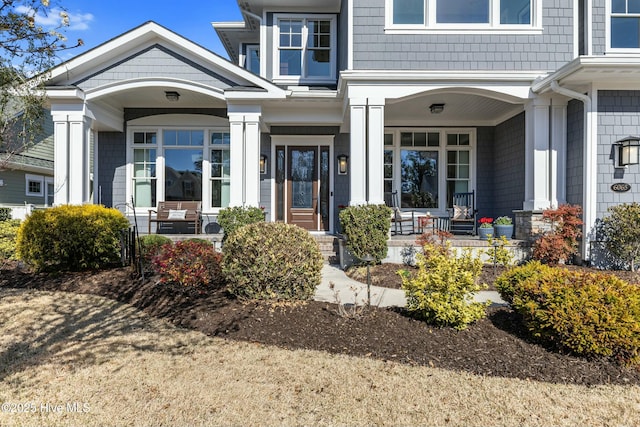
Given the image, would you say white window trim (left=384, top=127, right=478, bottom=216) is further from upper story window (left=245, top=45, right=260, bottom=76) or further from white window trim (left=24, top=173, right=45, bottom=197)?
white window trim (left=24, top=173, right=45, bottom=197)

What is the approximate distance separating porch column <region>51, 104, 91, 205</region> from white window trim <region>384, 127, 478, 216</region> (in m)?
7.06

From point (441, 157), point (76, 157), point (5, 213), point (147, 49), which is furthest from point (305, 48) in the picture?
point (5, 213)

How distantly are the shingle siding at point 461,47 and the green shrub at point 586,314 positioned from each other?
538cm

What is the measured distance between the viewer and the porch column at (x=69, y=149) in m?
7.84

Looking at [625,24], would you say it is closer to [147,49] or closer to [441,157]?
Answer: [441,157]

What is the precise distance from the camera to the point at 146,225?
943 centimetres

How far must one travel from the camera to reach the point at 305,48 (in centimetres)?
953

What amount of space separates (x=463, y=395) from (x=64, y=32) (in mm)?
4902

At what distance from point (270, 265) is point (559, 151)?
6210 mm

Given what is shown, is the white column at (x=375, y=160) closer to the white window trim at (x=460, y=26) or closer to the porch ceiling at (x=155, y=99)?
the white window trim at (x=460, y=26)

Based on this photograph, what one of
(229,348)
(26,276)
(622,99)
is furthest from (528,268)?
(26,276)


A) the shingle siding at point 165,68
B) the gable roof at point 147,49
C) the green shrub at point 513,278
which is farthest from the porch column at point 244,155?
the green shrub at point 513,278

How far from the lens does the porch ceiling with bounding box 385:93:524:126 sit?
8102 millimetres

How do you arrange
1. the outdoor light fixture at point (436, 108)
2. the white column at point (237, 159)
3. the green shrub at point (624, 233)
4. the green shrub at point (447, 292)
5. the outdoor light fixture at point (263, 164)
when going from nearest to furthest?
1. the green shrub at point (447, 292)
2. the green shrub at point (624, 233)
3. the white column at point (237, 159)
4. the outdoor light fixture at point (436, 108)
5. the outdoor light fixture at point (263, 164)
